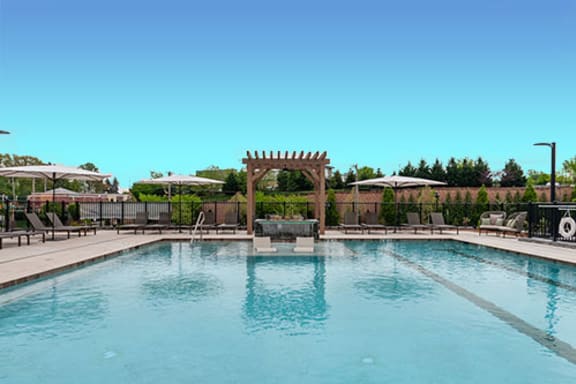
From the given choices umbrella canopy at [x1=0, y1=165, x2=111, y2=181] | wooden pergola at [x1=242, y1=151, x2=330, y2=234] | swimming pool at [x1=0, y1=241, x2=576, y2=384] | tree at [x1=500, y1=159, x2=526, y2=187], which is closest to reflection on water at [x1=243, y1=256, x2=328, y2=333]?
swimming pool at [x1=0, y1=241, x2=576, y2=384]

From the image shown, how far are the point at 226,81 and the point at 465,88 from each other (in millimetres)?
11509

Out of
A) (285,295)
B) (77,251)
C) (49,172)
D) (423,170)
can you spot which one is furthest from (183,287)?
(423,170)

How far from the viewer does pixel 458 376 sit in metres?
3.90

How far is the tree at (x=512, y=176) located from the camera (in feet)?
137

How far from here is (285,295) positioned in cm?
689

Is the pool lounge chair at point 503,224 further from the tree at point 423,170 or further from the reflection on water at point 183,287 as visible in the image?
the tree at point 423,170

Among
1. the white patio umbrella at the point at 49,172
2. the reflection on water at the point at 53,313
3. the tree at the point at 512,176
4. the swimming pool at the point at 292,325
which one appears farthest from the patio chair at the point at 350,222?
the tree at the point at 512,176

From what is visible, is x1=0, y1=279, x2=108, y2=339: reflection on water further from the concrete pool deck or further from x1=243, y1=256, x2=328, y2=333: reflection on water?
x1=243, y1=256, x2=328, y2=333: reflection on water

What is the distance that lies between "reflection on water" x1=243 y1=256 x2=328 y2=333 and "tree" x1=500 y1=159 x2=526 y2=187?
37.3 meters

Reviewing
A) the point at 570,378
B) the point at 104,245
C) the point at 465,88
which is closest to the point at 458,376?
the point at 570,378

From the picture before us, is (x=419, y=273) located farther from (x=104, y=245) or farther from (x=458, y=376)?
(x=104, y=245)

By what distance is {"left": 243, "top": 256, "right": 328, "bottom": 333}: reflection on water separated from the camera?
5516mm

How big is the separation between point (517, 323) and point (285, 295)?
3123mm

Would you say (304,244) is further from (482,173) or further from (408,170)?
(482,173)
